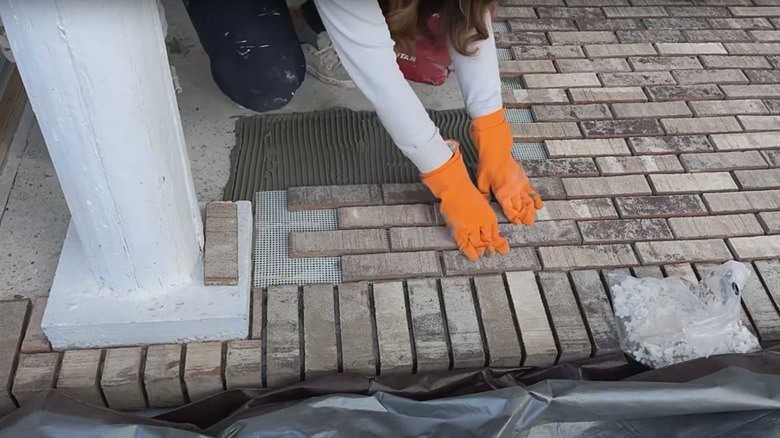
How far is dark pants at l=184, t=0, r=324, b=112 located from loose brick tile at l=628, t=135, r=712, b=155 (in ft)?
3.35

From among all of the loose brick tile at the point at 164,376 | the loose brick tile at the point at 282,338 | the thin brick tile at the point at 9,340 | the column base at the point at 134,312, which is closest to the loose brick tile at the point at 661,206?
the loose brick tile at the point at 282,338

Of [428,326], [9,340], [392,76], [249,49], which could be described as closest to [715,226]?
[428,326]

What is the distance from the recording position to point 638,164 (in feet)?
6.07

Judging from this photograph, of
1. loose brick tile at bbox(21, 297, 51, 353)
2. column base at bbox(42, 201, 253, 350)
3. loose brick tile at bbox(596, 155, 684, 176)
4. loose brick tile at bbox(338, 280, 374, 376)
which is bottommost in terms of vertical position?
loose brick tile at bbox(596, 155, 684, 176)

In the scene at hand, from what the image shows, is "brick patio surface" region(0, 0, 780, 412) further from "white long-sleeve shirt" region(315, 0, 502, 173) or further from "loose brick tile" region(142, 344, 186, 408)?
"white long-sleeve shirt" region(315, 0, 502, 173)

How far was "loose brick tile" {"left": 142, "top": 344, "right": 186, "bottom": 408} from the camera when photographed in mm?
1333

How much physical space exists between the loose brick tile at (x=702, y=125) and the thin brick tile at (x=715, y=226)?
13.2 inches

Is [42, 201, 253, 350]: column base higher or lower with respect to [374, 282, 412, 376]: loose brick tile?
higher

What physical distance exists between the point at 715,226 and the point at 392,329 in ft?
2.95

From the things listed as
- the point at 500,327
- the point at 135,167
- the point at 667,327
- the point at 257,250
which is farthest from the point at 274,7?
the point at 667,327

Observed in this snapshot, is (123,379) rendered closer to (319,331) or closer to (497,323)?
(319,331)

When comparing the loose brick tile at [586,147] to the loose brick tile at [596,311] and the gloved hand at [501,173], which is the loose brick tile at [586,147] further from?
the loose brick tile at [596,311]

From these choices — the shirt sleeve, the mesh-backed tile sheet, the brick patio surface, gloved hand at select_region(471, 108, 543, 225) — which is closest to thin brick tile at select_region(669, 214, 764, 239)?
the brick patio surface

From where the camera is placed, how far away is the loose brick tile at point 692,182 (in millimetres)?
1790
